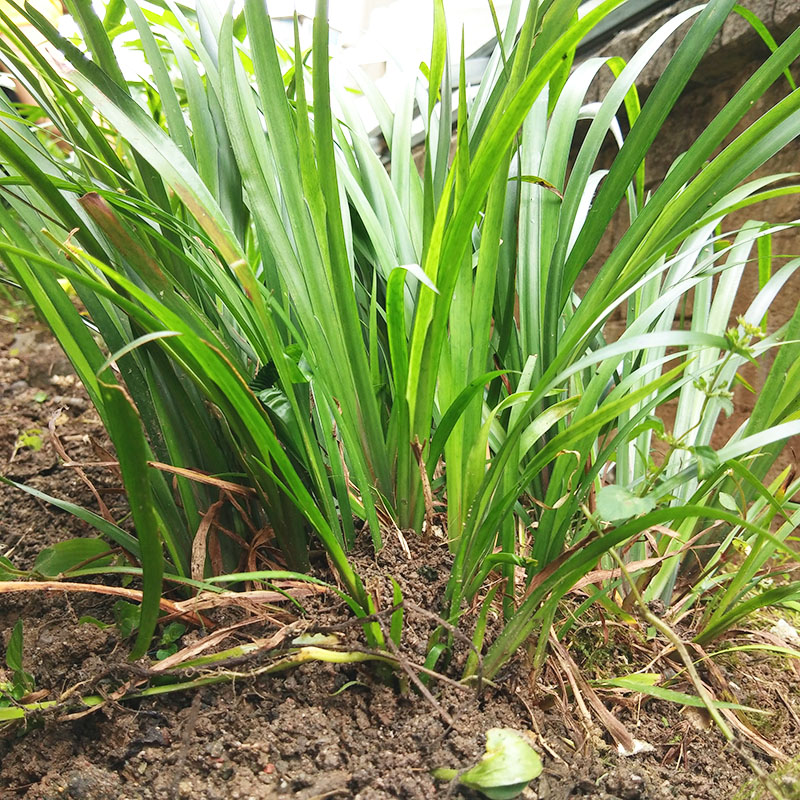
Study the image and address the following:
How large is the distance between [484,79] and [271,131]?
12.2 inches

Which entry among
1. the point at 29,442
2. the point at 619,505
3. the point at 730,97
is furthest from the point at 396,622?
the point at 730,97

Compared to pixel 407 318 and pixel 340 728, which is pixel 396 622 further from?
pixel 407 318

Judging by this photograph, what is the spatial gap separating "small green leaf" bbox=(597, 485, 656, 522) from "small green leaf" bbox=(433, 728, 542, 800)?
19 cm

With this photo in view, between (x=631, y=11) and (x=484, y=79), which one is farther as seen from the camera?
(x=631, y=11)

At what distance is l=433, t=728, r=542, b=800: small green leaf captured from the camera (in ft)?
1.35

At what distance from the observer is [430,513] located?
1.99 ft

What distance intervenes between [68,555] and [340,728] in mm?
348

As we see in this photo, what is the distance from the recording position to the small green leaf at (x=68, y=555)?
60 cm

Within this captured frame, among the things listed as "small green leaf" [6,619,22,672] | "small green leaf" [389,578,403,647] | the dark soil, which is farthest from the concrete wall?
"small green leaf" [6,619,22,672]

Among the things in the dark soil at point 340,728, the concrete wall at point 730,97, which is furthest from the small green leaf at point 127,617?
the concrete wall at point 730,97

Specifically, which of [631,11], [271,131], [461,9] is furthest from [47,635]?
[461,9]

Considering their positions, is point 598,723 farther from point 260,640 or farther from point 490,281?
point 490,281

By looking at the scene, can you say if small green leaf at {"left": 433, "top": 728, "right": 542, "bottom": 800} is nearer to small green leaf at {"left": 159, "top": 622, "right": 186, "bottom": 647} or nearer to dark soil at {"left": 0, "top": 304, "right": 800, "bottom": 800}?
dark soil at {"left": 0, "top": 304, "right": 800, "bottom": 800}

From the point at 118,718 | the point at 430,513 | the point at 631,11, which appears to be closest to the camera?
the point at 118,718
